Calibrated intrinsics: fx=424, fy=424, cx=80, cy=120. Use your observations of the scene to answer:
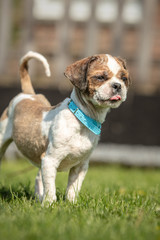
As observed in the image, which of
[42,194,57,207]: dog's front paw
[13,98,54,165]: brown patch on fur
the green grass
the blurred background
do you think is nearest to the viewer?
the green grass

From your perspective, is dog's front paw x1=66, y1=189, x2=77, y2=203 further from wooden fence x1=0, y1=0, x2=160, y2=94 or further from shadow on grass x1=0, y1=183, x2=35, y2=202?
wooden fence x1=0, y1=0, x2=160, y2=94

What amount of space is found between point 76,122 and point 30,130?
1.97 ft

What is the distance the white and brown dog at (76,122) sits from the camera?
149 inches

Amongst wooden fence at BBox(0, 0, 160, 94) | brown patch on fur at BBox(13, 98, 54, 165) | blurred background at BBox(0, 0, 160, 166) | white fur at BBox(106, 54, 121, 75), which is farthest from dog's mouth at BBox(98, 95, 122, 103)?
wooden fence at BBox(0, 0, 160, 94)

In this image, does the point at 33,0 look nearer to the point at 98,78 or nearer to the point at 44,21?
the point at 44,21

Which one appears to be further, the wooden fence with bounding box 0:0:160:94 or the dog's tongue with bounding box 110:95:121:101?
the wooden fence with bounding box 0:0:160:94

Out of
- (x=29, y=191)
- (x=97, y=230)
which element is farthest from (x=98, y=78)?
(x=29, y=191)

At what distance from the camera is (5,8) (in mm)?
9930

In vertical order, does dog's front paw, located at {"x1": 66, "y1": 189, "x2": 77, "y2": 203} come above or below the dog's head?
below

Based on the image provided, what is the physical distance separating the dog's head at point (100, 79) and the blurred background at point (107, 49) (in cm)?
540

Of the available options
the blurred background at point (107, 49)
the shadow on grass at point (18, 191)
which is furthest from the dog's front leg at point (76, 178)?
the blurred background at point (107, 49)

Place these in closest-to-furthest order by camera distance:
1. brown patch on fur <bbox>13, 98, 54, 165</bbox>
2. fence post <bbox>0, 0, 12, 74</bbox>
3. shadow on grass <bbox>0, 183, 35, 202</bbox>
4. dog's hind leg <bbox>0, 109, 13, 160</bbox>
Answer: brown patch on fur <bbox>13, 98, 54, 165</bbox>, shadow on grass <bbox>0, 183, 35, 202</bbox>, dog's hind leg <bbox>0, 109, 13, 160</bbox>, fence post <bbox>0, 0, 12, 74</bbox>

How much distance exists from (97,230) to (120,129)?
263 inches

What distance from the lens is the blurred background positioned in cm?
946
